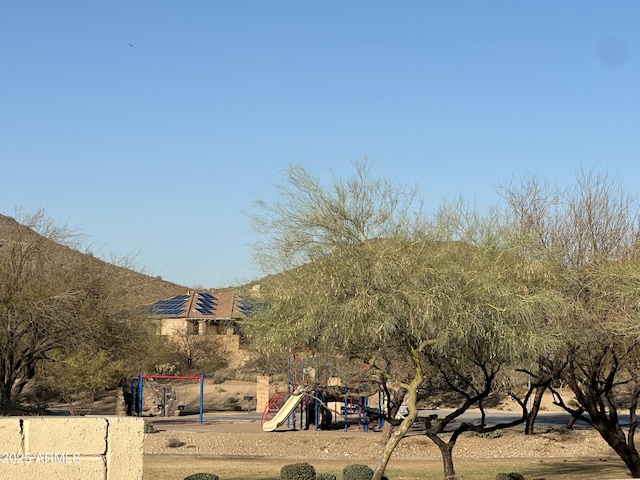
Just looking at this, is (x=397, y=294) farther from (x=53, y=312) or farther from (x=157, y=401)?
(x=157, y=401)

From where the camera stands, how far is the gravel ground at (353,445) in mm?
27906

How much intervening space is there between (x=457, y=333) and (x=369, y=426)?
66.6 ft

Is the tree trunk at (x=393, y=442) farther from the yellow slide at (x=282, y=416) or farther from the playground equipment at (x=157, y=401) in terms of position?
the playground equipment at (x=157, y=401)

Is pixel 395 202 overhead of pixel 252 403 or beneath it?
overhead

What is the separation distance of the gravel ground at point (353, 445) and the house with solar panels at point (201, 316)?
96.2 feet

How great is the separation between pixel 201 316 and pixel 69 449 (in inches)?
2370

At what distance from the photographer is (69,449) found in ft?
40.7

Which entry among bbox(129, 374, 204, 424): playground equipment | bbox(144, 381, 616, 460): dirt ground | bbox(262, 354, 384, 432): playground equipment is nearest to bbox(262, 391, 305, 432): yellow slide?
bbox(262, 354, 384, 432): playground equipment

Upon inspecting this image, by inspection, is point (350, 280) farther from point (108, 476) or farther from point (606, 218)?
point (606, 218)

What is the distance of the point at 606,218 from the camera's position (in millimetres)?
22797

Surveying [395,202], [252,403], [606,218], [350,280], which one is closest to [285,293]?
[350,280]

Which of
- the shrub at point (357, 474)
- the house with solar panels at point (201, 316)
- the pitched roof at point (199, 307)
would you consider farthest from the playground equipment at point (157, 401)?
the pitched roof at point (199, 307)

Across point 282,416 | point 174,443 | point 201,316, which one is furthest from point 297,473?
point 201,316

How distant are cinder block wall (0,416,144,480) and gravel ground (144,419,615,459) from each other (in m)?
15.0
